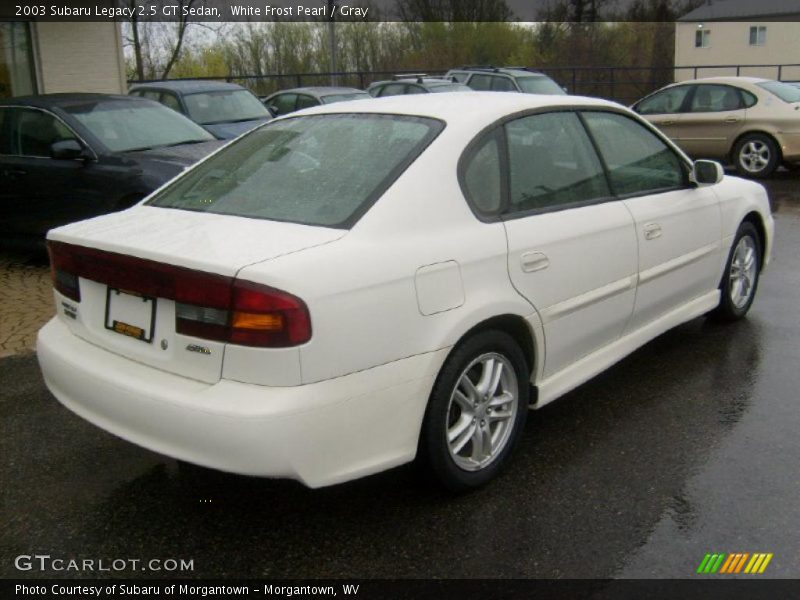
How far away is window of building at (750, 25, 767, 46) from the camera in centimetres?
5278

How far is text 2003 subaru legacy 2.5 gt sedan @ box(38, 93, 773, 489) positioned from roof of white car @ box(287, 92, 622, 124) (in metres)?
0.02

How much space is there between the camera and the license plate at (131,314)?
3.11 meters

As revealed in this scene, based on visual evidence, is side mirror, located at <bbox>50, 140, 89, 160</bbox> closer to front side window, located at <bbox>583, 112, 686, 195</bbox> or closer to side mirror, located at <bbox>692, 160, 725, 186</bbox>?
front side window, located at <bbox>583, 112, 686, 195</bbox>

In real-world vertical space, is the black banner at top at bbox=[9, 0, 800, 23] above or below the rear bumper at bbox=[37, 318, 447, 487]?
above

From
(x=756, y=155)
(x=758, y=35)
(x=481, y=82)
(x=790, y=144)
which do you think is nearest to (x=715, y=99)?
(x=756, y=155)

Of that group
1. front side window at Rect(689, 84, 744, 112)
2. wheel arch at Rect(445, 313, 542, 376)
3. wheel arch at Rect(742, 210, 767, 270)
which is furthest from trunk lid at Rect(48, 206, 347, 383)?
front side window at Rect(689, 84, 744, 112)

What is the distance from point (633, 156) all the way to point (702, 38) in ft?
183

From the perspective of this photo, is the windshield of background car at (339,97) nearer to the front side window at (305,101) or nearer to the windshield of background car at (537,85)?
the front side window at (305,101)

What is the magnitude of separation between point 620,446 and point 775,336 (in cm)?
212

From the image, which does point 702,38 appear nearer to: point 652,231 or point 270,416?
point 652,231

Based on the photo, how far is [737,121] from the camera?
13.1m

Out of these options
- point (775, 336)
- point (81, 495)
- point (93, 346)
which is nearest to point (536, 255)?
point (93, 346)

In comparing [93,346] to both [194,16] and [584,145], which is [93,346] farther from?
[194,16]

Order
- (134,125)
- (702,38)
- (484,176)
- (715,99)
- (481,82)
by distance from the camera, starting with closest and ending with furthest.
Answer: (484,176) < (134,125) < (715,99) < (481,82) < (702,38)
